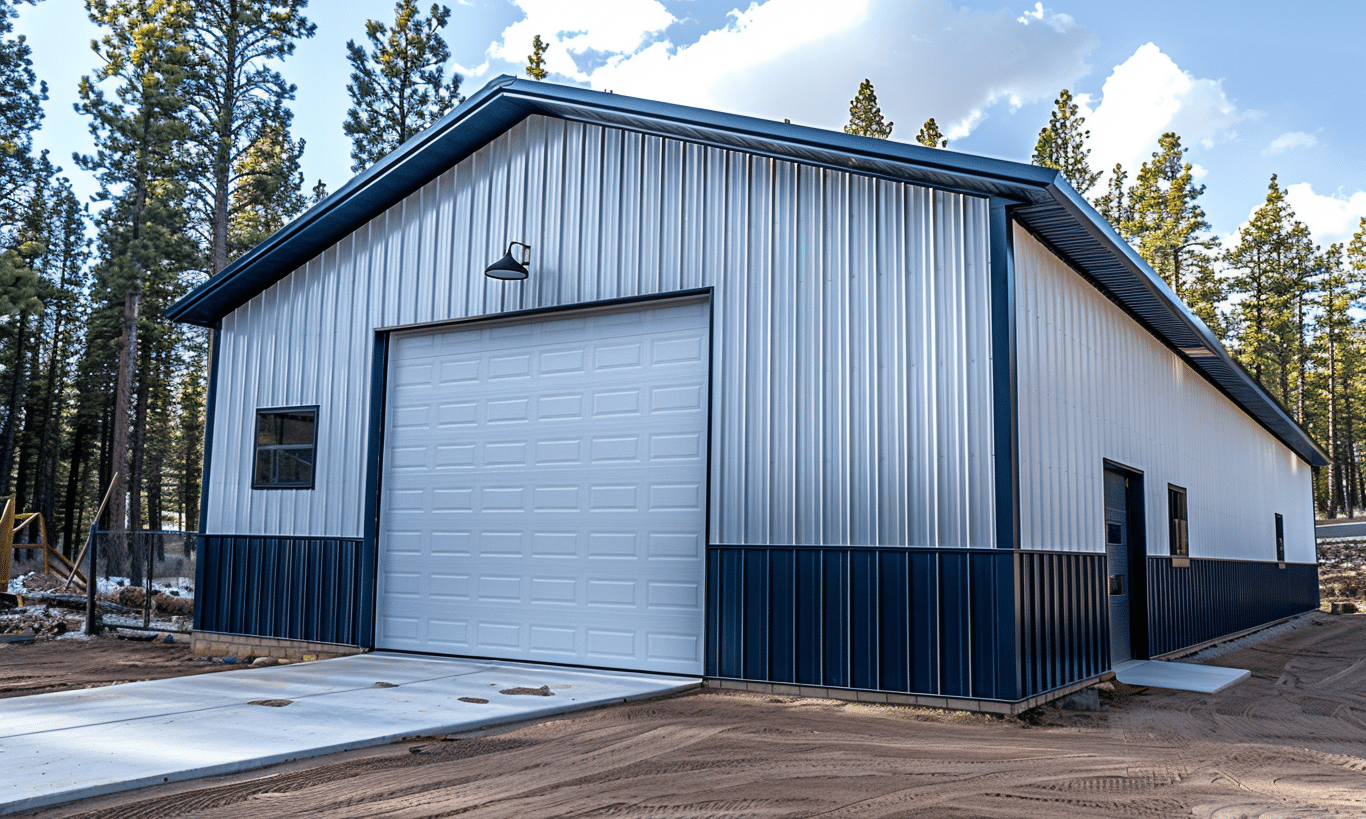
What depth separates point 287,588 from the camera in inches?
428

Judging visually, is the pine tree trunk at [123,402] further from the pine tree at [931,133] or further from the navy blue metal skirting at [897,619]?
the pine tree at [931,133]

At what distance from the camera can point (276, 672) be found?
8.58m

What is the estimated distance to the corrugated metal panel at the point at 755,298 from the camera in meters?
7.61

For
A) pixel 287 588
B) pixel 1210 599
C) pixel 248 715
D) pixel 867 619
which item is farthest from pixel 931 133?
pixel 248 715

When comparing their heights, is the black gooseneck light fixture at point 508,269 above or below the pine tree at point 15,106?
below

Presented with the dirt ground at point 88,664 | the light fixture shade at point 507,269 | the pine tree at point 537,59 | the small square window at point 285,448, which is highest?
the pine tree at point 537,59

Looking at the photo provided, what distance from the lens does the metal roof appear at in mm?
7621

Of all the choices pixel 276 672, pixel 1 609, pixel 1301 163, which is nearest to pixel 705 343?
pixel 276 672

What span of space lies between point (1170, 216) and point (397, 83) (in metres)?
32.3

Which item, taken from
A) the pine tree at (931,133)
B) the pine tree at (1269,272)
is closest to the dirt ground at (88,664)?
the pine tree at (931,133)

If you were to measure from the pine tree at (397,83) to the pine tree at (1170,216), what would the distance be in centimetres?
2964

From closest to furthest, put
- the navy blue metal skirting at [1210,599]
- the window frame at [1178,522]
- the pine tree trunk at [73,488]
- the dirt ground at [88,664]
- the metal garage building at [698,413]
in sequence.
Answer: the metal garage building at [698,413] < the dirt ground at [88,664] < the navy blue metal skirting at [1210,599] < the window frame at [1178,522] < the pine tree trunk at [73,488]

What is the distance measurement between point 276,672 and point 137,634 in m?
5.46

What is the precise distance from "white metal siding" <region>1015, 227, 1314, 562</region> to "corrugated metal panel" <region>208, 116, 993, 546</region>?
64 cm
